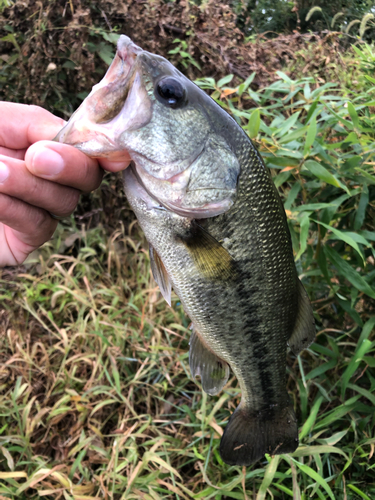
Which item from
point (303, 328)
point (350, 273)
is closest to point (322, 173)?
point (350, 273)

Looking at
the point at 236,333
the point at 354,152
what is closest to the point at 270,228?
the point at 236,333

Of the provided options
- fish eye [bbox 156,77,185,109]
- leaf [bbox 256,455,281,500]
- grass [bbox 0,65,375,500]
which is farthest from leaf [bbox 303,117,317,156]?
leaf [bbox 256,455,281,500]

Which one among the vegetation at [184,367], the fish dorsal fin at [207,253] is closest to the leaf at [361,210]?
the vegetation at [184,367]

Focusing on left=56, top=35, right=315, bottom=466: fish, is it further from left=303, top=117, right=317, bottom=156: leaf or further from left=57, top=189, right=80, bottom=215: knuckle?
left=303, top=117, right=317, bottom=156: leaf

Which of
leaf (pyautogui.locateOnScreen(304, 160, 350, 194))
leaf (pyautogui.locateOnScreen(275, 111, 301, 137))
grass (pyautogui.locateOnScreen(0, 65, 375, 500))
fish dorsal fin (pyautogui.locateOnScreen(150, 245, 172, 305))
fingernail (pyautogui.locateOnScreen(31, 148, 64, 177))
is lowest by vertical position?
grass (pyautogui.locateOnScreen(0, 65, 375, 500))

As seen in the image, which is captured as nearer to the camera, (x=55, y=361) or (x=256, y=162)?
(x=256, y=162)

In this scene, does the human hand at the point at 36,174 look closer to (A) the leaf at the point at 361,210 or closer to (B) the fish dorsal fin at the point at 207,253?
(B) the fish dorsal fin at the point at 207,253

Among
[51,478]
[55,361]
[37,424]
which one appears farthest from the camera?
[55,361]

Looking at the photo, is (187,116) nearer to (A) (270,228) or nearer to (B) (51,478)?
(A) (270,228)
